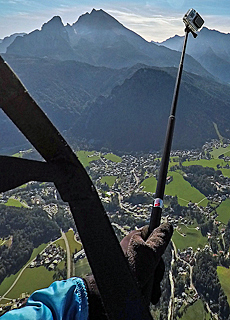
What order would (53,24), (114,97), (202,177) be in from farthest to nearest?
(53,24) → (114,97) → (202,177)

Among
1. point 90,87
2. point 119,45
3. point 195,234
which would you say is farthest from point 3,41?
point 195,234

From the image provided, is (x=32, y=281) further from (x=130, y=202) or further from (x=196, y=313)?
(x=130, y=202)

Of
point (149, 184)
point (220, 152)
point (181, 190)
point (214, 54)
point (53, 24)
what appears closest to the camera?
point (181, 190)

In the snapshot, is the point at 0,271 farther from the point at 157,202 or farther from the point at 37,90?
the point at 37,90

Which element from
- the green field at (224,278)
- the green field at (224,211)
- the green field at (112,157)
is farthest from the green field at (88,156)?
the green field at (224,278)

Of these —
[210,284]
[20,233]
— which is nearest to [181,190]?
[210,284]

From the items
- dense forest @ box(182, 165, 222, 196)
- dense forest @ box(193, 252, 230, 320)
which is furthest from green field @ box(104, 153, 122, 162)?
dense forest @ box(193, 252, 230, 320)
